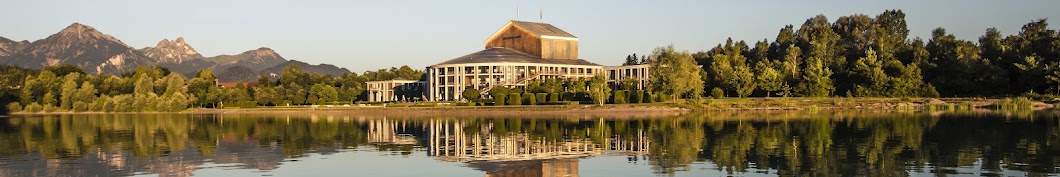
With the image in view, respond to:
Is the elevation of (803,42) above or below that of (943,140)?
above

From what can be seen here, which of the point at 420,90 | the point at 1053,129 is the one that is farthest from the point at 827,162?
the point at 420,90

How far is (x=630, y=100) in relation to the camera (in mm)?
106688

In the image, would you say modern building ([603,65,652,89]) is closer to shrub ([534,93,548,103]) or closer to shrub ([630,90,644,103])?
shrub ([630,90,644,103])

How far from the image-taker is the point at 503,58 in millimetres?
133500

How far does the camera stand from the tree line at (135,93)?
126 metres

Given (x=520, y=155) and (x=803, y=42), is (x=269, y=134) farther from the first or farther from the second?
(x=803, y=42)

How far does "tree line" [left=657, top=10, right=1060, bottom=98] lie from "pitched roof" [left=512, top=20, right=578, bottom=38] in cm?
2649

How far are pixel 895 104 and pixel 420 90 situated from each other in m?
74.0

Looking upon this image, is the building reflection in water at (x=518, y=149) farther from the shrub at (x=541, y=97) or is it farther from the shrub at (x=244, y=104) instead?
the shrub at (x=244, y=104)

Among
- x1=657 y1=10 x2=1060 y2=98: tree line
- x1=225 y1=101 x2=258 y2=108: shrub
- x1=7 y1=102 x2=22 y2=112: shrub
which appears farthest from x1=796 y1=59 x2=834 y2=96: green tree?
x1=7 y1=102 x2=22 y2=112: shrub

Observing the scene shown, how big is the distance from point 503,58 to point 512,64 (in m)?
2.70

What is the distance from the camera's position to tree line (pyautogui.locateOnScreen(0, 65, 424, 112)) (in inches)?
4951

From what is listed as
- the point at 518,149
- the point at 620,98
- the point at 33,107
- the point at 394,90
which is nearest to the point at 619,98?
the point at 620,98

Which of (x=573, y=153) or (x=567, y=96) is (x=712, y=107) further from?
(x=573, y=153)
